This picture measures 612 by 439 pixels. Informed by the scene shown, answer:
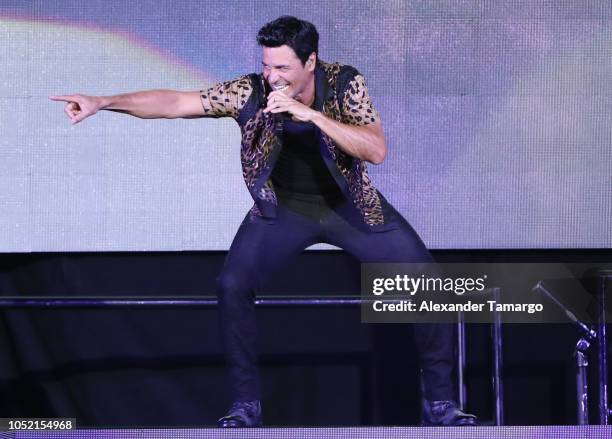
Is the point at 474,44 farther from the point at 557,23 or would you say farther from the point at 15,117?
the point at 15,117

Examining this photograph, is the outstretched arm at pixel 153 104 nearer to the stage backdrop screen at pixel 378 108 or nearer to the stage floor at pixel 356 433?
the stage backdrop screen at pixel 378 108

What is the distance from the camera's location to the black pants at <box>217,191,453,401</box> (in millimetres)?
3652

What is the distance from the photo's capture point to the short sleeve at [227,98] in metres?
3.82

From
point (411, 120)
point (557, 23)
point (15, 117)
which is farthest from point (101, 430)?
point (557, 23)

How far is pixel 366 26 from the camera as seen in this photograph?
4.27 meters

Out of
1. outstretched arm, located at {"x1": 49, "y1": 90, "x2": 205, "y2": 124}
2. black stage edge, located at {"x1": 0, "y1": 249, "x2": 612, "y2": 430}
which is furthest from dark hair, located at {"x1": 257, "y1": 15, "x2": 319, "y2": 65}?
black stage edge, located at {"x1": 0, "y1": 249, "x2": 612, "y2": 430}

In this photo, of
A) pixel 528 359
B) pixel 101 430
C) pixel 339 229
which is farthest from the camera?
pixel 528 359

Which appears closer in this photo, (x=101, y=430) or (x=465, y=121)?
(x=101, y=430)

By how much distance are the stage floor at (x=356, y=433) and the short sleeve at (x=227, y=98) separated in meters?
1.16

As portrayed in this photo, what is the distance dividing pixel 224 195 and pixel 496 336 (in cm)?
118

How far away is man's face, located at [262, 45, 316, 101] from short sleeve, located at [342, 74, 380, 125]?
0.15m

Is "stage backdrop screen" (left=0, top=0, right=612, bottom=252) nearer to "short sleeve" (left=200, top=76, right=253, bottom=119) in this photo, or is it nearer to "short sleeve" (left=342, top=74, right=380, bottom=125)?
"short sleeve" (left=200, top=76, right=253, bottom=119)

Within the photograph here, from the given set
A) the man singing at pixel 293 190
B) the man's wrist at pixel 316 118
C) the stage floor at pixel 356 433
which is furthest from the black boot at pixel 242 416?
the man's wrist at pixel 316 118

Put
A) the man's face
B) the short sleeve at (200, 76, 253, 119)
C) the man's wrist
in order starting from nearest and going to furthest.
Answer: the man's wrist → the man's face → the short sleeve at (200, 76, 253, 119)
